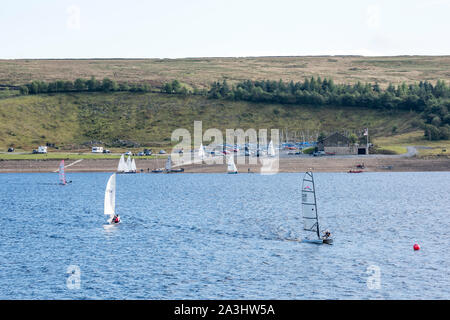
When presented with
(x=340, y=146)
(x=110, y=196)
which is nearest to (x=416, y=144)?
(x=340, y=146)

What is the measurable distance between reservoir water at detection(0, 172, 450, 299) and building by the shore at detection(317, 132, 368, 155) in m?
55.0

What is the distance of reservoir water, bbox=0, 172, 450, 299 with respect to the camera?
4759cm

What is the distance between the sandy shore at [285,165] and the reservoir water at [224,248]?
37723 millimetres

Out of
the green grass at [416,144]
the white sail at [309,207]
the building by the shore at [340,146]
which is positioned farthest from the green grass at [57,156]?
the white sail at [309,207]

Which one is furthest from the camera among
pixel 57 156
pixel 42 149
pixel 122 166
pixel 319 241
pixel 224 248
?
pixel 42 149

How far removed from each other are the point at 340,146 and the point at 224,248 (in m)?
114

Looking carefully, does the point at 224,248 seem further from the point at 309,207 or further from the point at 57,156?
the point at 57,156

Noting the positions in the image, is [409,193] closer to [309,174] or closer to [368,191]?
[368,191]

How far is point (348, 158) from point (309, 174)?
4002 inches

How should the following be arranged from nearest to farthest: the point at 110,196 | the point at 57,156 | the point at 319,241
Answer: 1. the point at 319,241
2. the point at 110,196
3. the point at 57,156

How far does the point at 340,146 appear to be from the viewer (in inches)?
6752

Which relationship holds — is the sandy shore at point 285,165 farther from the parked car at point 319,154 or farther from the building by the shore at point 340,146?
the building by the shore at point 340,146

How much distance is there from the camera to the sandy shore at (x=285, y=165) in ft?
497
